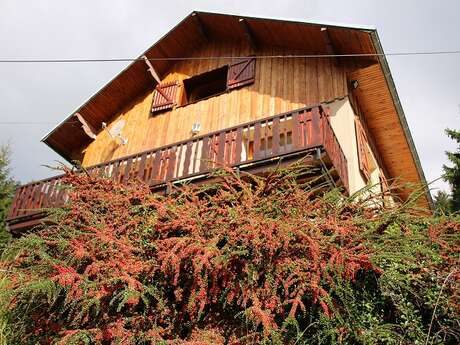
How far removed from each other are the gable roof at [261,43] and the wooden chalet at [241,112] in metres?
0.03

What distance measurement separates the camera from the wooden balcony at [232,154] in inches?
263

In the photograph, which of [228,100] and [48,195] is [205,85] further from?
[48,195]

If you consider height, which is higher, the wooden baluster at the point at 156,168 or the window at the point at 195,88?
the window at the point at 195,88

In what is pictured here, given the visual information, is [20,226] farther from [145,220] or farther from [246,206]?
[246,206]

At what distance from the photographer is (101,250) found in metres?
4.11

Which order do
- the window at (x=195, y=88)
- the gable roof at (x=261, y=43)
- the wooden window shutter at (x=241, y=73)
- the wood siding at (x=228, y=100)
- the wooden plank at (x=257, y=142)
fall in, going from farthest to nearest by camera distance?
the window at (x=195, y=88) → the wooden window shutter at (x=241, y=73) → the wood siding at (x=228, y=100) → the gable roof at (x=261, y=43) → the wooden plank at (x=257, y=142)

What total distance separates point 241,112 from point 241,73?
1.25 m

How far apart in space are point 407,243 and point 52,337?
11.2 feet

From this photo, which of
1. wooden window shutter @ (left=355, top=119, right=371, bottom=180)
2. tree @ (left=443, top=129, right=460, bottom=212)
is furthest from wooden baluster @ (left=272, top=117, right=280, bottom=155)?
tree @ (left=443, top=129, right=460, bottom=212)

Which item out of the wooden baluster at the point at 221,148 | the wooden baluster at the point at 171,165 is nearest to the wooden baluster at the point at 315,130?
the wooden baluster at the point at 221,148

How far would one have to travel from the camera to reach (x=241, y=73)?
1059cm

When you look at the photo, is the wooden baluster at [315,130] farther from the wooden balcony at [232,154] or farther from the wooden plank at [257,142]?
the wooden plank at [257,142]

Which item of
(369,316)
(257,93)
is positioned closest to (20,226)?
(257,93)

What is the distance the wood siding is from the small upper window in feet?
0.56
